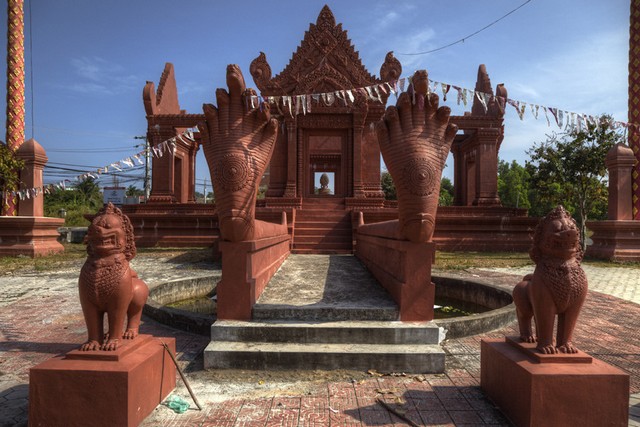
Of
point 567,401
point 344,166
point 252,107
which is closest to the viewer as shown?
point 567,401

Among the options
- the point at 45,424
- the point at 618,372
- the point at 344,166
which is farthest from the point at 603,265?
the point at 45,424

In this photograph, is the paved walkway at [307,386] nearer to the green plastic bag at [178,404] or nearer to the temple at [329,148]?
the green plastic bag at [178,404]

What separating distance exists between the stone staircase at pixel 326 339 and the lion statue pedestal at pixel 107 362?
2.20 feet

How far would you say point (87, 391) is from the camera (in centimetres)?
229

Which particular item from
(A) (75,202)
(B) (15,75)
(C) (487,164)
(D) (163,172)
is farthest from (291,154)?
(A) (75,202)

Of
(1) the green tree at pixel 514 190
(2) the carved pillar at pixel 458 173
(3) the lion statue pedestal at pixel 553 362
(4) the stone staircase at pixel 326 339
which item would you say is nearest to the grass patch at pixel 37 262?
(4) the stone staircase at pixel 326 339

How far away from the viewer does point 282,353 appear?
3.25m

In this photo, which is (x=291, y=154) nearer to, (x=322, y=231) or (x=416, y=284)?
(x=322, y=231)

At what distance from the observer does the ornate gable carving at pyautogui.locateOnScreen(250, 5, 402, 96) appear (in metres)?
14.2

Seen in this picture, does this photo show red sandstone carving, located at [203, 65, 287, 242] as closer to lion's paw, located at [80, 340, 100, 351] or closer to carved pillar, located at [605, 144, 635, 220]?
lion's paw, located at [80, 340, 100, 351]

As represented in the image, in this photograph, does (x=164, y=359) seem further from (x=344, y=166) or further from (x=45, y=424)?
(x=344, y=166)

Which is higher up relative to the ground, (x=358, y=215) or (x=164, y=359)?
(x=358, y=215)

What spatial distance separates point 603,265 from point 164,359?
11953 millimetres

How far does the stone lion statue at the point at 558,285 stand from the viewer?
2.44 metres
